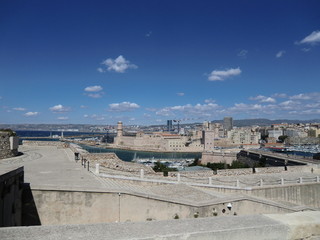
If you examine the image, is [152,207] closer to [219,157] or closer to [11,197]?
[11,197]

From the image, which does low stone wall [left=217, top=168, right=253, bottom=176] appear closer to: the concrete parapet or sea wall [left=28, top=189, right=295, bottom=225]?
sea wall [left=28, top=189, right=295, bottom=225]

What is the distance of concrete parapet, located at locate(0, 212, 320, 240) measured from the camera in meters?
2.03

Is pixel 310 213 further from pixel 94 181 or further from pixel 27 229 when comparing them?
pixel 94 181

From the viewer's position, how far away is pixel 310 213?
2.64 m

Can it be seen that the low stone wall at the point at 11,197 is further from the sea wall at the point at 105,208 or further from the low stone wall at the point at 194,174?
the low stone wall at the point at 194,174

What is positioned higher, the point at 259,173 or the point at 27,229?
the point at 27,229

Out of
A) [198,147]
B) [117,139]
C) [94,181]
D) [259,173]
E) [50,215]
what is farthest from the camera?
[117,139]

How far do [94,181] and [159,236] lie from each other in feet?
26.3

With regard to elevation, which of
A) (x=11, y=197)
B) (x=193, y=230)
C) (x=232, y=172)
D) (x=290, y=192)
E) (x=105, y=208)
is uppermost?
(x=193, y=230)

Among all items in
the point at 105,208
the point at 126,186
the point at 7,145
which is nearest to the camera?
the point at 105,208

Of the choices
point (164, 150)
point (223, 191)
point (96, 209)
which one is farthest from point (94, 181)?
point (164, 150)

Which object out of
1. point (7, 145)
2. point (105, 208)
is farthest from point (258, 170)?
point (7, 145)

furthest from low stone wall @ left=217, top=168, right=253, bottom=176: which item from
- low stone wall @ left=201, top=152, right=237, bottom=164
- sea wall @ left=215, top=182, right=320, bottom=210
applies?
low stone wall @ left=201, top=152, right=237, bottom=164

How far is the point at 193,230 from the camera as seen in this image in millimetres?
2119
